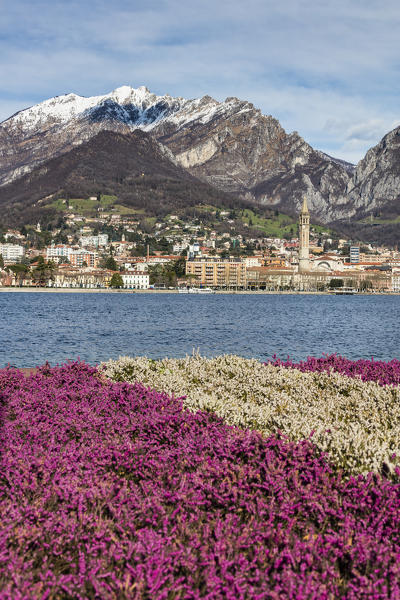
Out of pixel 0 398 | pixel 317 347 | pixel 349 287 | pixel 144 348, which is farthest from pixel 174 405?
pixel 349 287

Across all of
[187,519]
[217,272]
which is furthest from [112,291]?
[187,519]

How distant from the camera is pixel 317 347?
33000mm

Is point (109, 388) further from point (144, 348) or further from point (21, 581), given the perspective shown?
point (144, 348)

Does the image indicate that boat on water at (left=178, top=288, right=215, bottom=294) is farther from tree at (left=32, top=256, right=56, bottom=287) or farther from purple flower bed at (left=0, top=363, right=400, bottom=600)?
purple flower bed at (left=0, top=363, right=400, bottom=600)

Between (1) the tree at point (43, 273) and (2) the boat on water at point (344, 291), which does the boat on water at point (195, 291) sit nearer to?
(1) the tree at point (43, 273)

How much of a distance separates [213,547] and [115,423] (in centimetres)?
348

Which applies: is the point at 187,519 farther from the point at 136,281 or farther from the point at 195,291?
the point at 136,281

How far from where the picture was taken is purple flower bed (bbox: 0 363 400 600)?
12.0 feet

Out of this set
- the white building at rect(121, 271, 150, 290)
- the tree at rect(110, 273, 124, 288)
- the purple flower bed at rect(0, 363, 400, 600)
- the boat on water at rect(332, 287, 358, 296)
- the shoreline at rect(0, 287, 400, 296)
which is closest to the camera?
the purple flower bed at rect(0, 363, 400, 600)

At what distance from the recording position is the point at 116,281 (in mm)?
176875

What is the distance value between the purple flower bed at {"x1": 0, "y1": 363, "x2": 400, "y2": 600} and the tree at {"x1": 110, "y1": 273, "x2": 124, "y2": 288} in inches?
6737

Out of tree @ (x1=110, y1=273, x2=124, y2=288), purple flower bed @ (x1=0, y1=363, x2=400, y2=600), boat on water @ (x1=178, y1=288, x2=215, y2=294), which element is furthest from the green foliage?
purple flower bed @ (x1=0, y1=363, x2=400, y2=600)

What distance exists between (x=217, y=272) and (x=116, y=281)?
118ft

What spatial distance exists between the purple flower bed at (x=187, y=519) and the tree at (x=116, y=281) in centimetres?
17111
